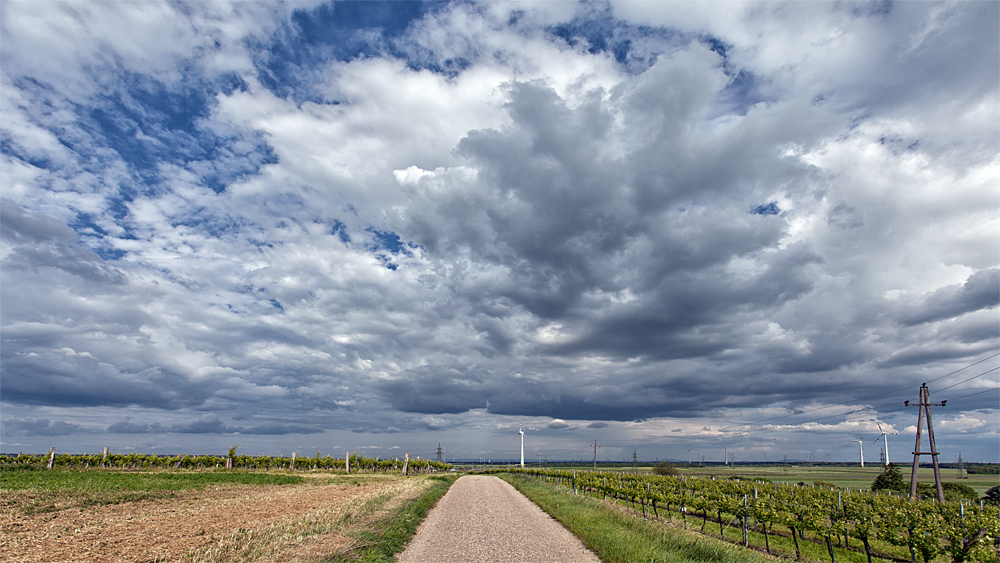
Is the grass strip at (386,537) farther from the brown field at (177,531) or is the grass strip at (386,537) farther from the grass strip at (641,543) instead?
the grass strip at (641,543)

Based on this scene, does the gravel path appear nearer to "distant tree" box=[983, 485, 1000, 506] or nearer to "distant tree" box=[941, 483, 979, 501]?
"distant tree" box=[941, 483, 979, 501]

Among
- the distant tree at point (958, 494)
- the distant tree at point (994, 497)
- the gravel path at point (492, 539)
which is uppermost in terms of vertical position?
the gravel path at point (492, 539)

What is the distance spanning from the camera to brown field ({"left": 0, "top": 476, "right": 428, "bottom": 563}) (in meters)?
13.2

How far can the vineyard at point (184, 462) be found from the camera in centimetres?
5686

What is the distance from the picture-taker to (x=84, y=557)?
42.6ft

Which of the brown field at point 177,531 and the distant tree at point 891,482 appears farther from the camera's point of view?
the distant tree at point 891,482

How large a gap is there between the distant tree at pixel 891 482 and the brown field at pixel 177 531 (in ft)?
241

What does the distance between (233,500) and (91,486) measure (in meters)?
10.6

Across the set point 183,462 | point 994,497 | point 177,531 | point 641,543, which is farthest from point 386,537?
point 994,497

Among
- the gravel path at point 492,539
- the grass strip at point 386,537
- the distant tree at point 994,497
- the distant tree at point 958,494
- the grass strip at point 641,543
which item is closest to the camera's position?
the grass strip at point 386,537

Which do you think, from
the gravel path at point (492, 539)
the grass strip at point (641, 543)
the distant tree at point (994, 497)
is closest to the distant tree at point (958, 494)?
the distant tree at point (994, 497)

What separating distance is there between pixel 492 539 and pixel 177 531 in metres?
11.0

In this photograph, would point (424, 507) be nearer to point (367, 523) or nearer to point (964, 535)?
point (367, 523)

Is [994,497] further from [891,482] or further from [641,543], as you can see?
[641,543]
